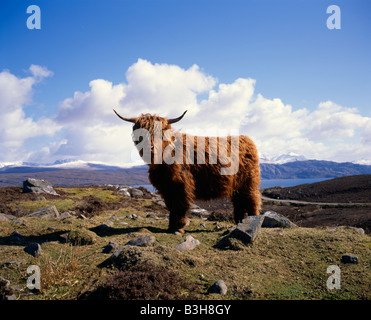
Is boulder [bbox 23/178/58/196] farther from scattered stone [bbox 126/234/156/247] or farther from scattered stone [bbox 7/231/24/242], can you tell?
scattered stone [bbox 126/234/156/247]

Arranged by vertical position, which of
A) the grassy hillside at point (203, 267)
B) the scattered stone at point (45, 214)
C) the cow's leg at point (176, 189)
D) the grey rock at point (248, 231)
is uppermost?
the cow's leg at point (176, 189)

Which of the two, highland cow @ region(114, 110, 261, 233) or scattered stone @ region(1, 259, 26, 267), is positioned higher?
highland cow @ region(114, 110, 261, 233)

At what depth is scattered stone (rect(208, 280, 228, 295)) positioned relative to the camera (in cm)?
391

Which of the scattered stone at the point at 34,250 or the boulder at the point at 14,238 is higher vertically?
the scattered stone at the point at 34,250

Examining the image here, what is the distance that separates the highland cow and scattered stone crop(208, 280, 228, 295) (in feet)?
11.4

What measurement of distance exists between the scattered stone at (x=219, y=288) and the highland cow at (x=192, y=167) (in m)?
3.48

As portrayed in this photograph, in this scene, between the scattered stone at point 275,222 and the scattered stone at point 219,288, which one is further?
the scattered stone at point 275,222

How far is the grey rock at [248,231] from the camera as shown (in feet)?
19.4

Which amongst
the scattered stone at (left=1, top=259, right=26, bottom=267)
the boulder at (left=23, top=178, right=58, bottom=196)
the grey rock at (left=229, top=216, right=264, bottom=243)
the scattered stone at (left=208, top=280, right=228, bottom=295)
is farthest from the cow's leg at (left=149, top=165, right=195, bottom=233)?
the boulder at (left=23, top=178, right=58, bottom=196)

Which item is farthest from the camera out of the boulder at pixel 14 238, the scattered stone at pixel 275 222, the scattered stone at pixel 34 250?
the scattered stone at pixel 275 222

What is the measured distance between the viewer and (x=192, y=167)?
762 cm

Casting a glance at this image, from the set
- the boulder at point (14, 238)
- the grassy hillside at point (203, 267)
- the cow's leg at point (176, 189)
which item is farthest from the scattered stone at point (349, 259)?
the boulder at point (14, 238)

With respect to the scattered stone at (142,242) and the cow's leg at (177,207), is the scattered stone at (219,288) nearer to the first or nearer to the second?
the scattered stone at (142,242)
